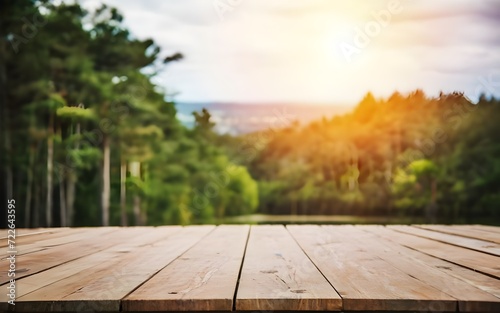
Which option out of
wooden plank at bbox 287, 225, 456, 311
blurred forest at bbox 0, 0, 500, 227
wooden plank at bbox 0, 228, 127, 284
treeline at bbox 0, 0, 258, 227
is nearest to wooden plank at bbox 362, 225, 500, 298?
wooden plank at bbox 287, 225, 456, 311

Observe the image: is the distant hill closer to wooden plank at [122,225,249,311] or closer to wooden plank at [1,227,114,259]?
wooden plank at [1,227,114,259]

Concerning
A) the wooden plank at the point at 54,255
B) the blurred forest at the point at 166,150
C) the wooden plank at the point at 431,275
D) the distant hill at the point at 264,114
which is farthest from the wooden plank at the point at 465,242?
the distant hill at the point at 264,114

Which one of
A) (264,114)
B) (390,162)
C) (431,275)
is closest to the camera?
(431,275)

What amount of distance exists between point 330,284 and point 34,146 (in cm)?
1789

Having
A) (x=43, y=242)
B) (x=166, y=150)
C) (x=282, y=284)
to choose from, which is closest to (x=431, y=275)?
(x=282, y=284)

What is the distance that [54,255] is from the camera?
6.04 ft

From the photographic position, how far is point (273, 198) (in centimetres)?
3931

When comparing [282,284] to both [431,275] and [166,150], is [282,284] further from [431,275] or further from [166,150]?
[166,150]

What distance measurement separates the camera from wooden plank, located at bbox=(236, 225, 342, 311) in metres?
1.13

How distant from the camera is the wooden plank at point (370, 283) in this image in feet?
3.70

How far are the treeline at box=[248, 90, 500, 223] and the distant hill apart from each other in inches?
31.8

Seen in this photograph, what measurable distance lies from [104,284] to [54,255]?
1.94ft

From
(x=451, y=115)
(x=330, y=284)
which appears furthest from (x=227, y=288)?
(x=451, y=115)

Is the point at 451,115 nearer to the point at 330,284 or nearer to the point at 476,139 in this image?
the point at 476,139
